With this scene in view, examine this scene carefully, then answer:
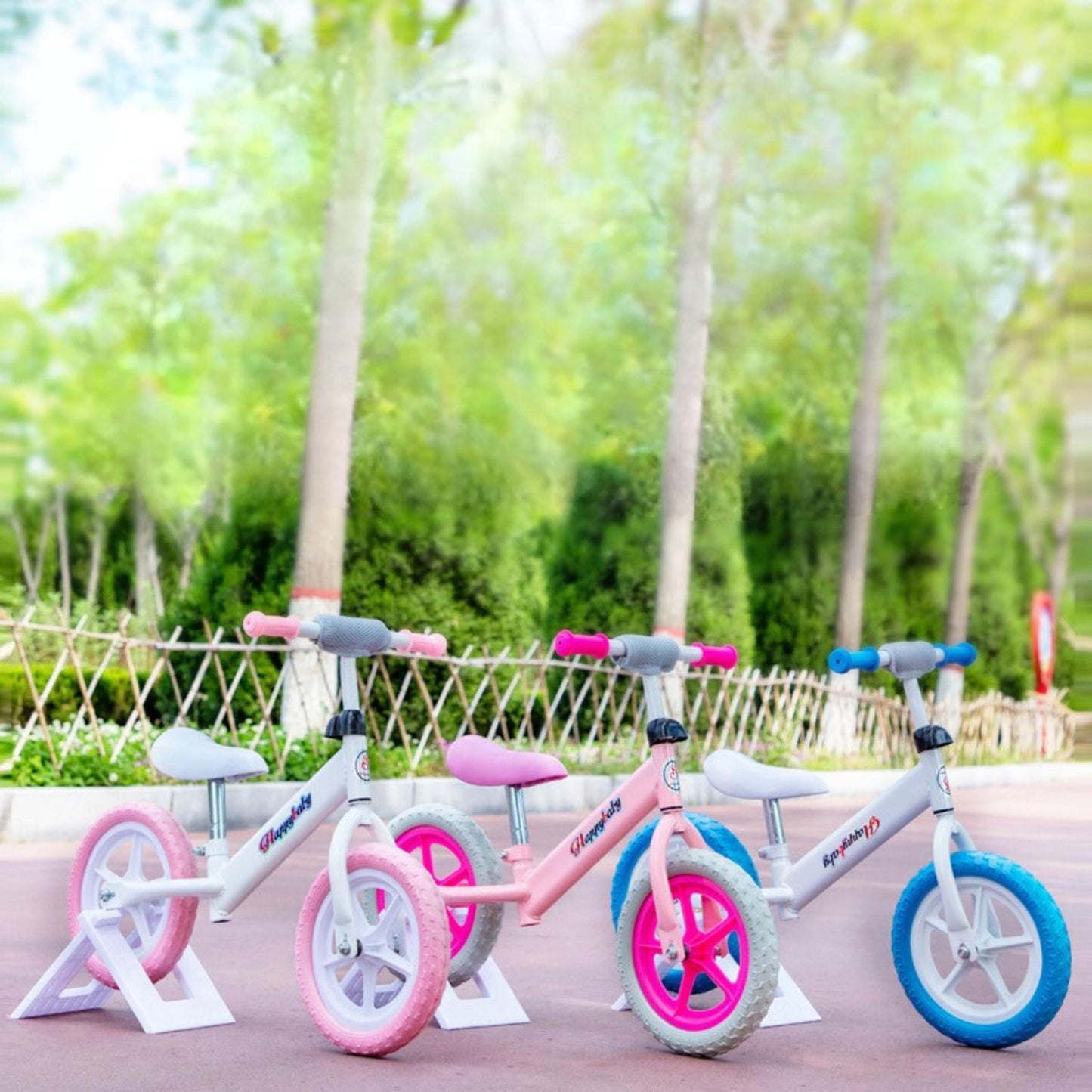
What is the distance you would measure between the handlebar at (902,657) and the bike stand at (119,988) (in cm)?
197

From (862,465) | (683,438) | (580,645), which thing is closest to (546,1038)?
(580,645)

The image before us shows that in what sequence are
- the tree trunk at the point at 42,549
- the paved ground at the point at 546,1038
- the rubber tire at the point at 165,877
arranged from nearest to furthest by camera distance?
the paved ground at the point at 546,1038 → the rubber tire at the point at 165,877 → the tree trunk at the point at 42,549

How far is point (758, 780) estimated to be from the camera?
5.22 metres

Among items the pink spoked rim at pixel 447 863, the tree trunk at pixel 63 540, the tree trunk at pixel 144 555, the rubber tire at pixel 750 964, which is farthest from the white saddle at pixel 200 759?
the tree trunk at pixel 63 540

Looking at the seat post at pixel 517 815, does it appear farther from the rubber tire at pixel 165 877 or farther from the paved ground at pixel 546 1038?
the rubber tire at pixel 165 877

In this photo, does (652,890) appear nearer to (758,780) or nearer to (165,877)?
(758,780)

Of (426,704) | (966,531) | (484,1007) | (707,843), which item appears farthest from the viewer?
(966,531)

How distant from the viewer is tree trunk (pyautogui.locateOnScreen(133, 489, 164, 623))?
29.0 meters

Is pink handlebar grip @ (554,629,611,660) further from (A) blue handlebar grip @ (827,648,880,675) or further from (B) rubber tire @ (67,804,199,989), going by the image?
(B) rubber tire @ (67,804,199,989)

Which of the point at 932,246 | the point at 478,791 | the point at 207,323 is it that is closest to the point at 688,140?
the point at 932,246

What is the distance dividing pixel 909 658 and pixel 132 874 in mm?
2265

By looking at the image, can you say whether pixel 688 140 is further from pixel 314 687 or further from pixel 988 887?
pixel 988 887

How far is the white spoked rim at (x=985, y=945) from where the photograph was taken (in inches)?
193

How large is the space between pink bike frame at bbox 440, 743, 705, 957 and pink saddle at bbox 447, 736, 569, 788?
0.58 ft
